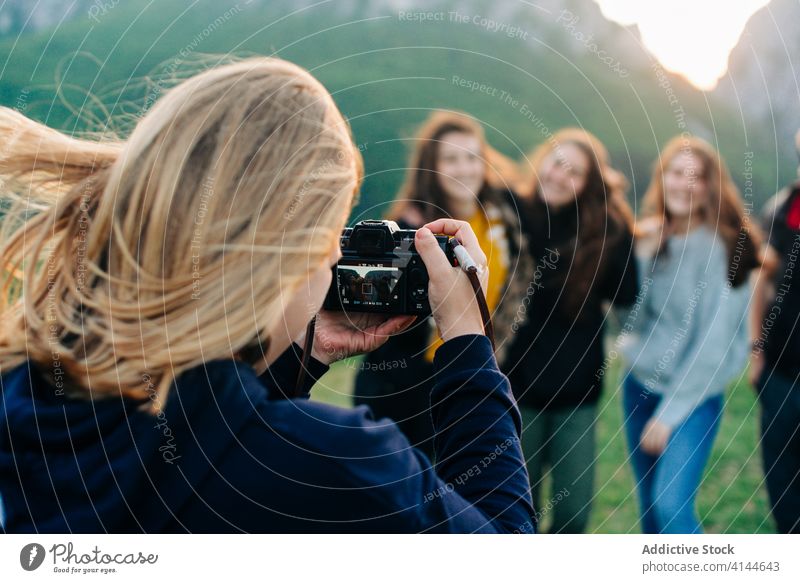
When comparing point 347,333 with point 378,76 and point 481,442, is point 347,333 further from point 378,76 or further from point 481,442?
point 378,76

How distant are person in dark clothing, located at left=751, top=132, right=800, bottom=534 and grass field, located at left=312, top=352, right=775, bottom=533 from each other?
0.36 feet

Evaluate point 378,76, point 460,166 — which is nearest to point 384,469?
point 460,166

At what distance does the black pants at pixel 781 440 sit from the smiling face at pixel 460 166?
28.8 inches

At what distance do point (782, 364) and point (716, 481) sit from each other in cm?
52

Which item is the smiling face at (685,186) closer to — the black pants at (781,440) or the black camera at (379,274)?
the black pants at (781,440)

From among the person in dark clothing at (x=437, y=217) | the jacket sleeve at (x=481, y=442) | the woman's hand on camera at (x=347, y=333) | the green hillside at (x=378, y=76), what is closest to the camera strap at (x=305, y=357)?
the woman's hand on camera at (x=347, y=333)

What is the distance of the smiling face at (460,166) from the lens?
64.9 inches

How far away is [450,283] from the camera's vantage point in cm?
82

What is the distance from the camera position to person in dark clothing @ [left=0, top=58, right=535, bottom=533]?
0.60 metres

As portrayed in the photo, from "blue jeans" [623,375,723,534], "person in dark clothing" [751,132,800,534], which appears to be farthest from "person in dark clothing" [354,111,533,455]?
"person in dark clothing" [751,132,800,534]

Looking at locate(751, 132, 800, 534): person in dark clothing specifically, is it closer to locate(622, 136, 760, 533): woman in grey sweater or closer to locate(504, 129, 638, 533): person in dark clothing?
locate(622, 136, 760, 533): woman in grey sweater

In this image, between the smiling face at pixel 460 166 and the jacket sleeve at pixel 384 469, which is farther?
the smiling face at pixel 460 166

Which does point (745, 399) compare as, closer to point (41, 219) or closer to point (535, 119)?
point (535, 119)

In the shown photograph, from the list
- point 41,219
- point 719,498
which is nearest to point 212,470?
point 41,219
